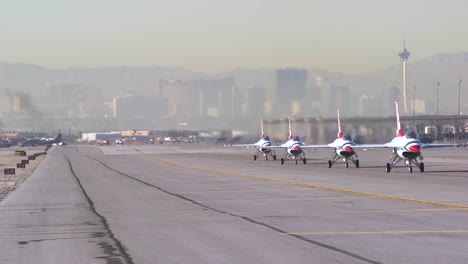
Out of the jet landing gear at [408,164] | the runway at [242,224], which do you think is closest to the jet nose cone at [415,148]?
the jet landing gear at [408,164]

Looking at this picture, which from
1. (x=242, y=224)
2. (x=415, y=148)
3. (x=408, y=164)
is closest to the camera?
(x=242, y=224)

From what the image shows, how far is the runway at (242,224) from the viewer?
19453mm

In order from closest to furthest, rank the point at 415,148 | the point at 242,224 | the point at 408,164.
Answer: the point at 242,224 < the point at 415,148 < the point at 408,164

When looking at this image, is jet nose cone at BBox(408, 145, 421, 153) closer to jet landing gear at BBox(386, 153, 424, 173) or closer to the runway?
jet landing gear at BBox(386, 153, 424, 173)

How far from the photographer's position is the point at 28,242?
22.6 metres

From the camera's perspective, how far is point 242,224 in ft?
85.8

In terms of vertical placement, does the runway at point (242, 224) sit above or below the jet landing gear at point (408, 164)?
below

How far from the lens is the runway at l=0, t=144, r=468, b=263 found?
1945 cm

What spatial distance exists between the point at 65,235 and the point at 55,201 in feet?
49.6

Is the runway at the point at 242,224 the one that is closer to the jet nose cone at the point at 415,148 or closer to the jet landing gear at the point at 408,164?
the jet nose cone at the point at 415,148

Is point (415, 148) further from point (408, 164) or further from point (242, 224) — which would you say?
point (242, 224)

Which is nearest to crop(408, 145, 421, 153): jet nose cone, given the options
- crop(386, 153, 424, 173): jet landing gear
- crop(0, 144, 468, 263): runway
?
crop(386, 153, 424, 173): jet landing gear

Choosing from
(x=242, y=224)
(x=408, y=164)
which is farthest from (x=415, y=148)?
(x=242, y=224)

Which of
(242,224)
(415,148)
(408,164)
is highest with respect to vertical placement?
(415,148)
